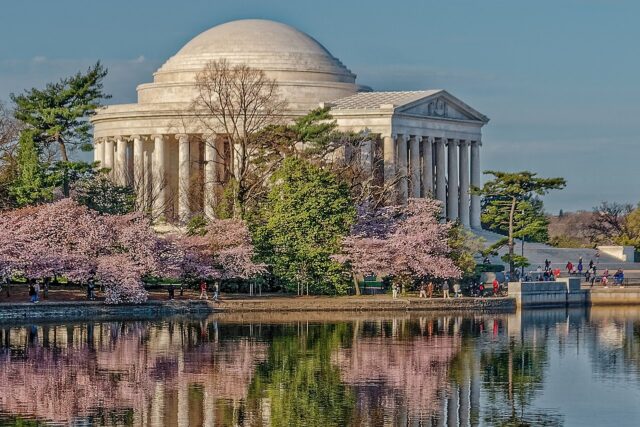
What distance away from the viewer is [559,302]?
392ft

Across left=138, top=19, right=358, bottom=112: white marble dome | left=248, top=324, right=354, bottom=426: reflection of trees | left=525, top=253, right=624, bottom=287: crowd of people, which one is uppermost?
left=138, top=19, right=358, bottom=112: white marble dome

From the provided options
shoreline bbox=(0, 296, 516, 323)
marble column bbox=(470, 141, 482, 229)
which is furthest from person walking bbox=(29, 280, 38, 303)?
marble column bbox=(470, 141, 482, 229)

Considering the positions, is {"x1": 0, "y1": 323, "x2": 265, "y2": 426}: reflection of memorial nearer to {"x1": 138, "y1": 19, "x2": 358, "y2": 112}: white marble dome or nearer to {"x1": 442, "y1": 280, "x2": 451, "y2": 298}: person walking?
{"x1": 442, "y1": 280, "x2": 451, "y2": 298}: person walking

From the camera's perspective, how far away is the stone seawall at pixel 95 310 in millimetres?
98438

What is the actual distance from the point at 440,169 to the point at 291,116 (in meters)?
17.5

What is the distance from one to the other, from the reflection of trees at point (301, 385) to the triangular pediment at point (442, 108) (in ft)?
208

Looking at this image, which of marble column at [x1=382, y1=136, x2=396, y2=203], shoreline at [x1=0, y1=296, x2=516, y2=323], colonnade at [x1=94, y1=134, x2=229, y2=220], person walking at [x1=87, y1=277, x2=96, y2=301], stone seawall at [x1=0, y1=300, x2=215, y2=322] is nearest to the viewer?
stone seawall at [x1=0, y1=300, x2=215, y2=322]

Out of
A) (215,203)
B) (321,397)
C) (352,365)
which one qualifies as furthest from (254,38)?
(321,397)

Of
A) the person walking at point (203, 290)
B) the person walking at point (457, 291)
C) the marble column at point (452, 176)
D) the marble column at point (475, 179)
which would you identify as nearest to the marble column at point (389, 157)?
the marble column at point (452, 176)

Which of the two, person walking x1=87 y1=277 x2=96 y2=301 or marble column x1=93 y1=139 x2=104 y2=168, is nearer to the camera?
person walking x1=87 y1=277 x2=96 y2=301

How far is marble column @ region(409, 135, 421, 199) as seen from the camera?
149 m

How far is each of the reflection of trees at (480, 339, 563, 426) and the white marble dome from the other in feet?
229

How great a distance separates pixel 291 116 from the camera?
147125 mm

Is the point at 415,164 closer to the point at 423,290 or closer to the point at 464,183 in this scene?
the point at 464,183
